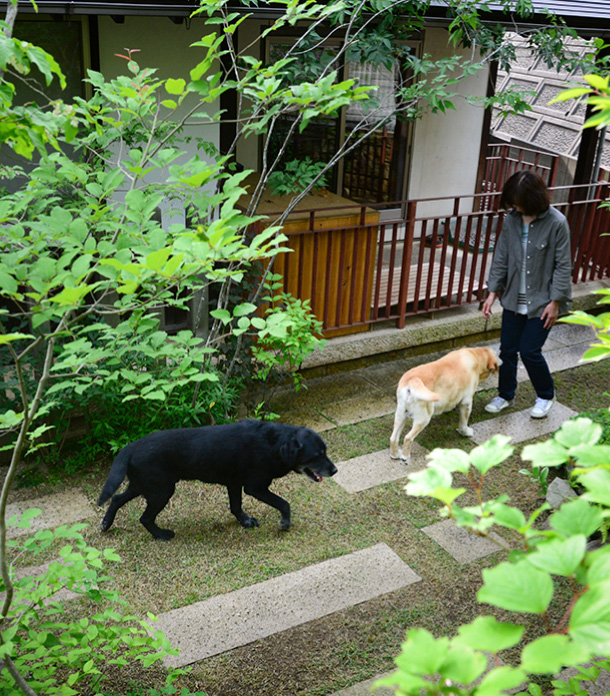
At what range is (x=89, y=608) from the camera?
12.9ft

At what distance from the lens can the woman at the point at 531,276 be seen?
5.54 meters

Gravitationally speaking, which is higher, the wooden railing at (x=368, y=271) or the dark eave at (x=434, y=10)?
the dark eave at (x=434, y=10)

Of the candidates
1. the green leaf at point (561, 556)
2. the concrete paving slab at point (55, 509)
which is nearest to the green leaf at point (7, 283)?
the green leaf at point (561, 556)

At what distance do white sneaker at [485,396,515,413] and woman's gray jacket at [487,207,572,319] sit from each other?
2.91ft

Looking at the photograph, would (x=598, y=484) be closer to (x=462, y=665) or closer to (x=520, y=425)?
(x=462, y=665)

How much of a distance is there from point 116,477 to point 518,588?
11.2 ft

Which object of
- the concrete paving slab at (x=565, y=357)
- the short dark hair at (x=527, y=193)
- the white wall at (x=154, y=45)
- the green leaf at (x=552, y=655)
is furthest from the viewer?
the concrete paving slab at (x=565, y=357)

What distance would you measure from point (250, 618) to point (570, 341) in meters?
5.36

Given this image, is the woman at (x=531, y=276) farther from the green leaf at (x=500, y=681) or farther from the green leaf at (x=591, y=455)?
the green leaf at (x=500, y=681)

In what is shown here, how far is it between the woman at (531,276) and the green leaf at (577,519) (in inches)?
182

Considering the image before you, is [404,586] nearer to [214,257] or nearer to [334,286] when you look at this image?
[214,257]

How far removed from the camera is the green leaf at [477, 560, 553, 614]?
1.08 metres

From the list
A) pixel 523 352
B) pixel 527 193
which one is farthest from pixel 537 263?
pixel 523 352

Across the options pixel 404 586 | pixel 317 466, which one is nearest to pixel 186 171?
pixel 317 466
